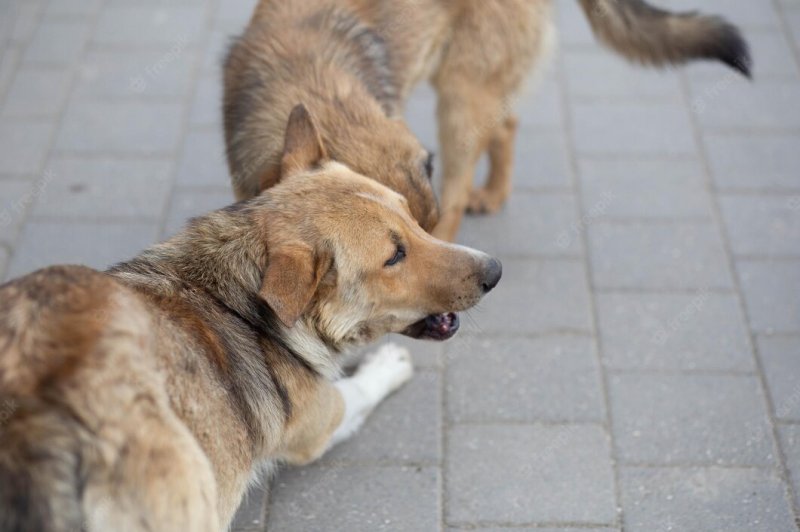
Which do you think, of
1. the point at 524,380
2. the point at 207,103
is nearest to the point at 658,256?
the point at 524,380

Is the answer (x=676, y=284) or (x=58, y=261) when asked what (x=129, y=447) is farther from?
(x=676, y=284)

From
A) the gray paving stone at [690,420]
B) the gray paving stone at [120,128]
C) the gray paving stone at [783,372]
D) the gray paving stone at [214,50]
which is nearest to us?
the gray paving stone at [690,420]

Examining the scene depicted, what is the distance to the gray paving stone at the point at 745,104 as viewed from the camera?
538 centimetres

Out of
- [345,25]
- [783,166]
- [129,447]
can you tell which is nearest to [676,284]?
[783,166]

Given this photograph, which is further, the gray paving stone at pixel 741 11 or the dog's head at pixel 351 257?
the gray paving stone at pixel 741 11

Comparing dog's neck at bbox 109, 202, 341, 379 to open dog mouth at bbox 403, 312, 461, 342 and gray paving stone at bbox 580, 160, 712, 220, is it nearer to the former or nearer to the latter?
open dog mouth at bbox 403, 312, 461, 342

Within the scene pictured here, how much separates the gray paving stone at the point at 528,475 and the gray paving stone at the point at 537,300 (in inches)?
23.7

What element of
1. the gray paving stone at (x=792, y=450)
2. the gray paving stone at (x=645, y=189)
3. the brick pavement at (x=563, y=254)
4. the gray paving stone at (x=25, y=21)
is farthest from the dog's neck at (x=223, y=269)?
the gray paving stone at (x=25, y=21)

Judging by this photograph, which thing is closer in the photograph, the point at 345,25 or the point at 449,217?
the point at 345,25

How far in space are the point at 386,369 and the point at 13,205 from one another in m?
2.34

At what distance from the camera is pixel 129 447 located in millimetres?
2311

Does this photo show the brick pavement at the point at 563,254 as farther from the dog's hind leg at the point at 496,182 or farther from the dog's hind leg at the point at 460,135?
the dog's hind leg at the point at 460,135

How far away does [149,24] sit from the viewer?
6.02 metres

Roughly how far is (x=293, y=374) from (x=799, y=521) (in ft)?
6.72
